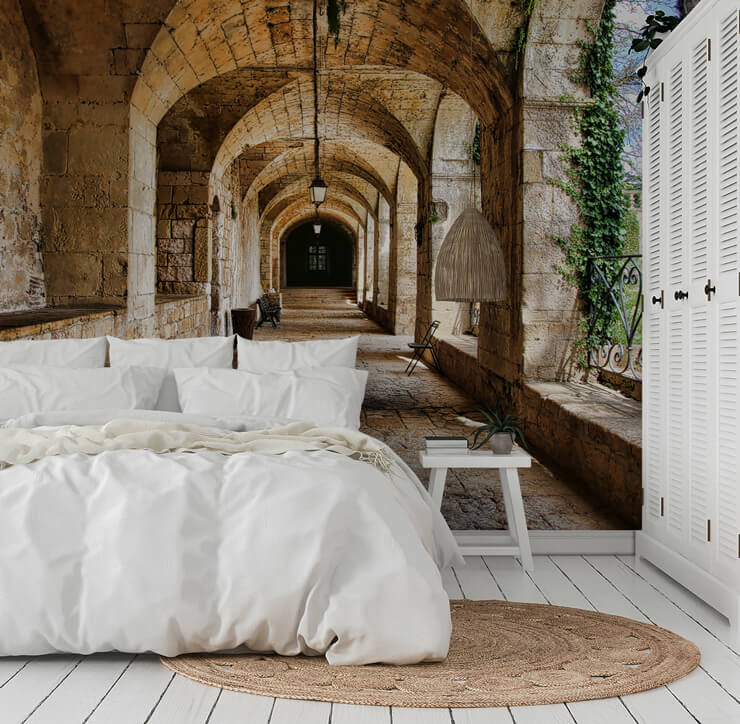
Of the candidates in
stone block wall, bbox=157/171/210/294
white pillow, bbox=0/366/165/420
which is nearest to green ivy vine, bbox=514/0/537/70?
white pillow, bbox=0/366/165/420

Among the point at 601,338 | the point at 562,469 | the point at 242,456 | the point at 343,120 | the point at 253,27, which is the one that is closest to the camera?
the point at 242,456

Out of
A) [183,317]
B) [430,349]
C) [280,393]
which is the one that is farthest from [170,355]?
[430,349]

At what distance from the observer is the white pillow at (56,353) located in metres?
3.76

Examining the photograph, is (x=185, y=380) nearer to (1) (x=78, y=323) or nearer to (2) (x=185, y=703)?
(2) (x=185, y=703)

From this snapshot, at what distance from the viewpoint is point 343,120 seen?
12109 millimetres

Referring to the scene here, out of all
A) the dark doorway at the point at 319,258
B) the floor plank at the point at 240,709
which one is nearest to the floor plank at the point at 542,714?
the floor plank at the point at 240,709

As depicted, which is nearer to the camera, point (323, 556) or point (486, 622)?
point (323, 556)

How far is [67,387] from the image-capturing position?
3588 mm

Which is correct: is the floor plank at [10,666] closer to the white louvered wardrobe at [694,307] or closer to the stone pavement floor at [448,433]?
the stone pavement floor at [448,433]

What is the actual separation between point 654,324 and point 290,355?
66.0 inches

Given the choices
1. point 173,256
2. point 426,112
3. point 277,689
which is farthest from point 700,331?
point 173,256

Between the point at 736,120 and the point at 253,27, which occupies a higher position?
the point at 253,27

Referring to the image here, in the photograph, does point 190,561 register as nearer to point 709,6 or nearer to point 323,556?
point 323,556

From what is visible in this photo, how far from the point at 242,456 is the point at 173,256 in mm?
9346
